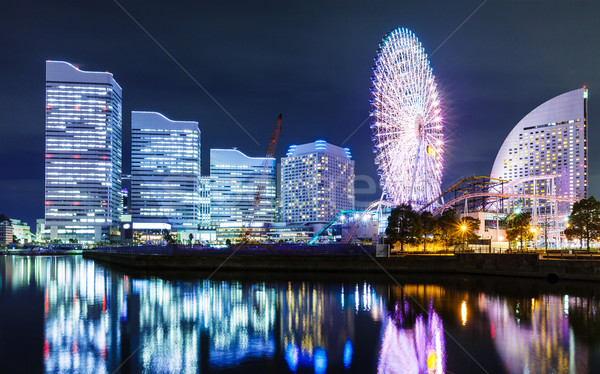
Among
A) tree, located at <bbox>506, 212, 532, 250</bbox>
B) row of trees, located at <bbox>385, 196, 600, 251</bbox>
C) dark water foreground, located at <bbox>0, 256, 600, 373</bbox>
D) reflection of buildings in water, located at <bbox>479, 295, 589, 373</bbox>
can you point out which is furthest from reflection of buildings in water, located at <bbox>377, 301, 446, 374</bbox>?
tree, located at <bbox>506, 212, 532, 250</bbox>

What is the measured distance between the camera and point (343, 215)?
499 ft

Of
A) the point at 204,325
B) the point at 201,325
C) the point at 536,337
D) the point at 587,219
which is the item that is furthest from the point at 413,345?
the point at 587,219

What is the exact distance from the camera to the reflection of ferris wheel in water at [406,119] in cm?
7188

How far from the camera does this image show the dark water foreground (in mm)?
19625

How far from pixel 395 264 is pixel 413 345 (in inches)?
1465

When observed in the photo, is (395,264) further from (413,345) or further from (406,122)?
(413,345)

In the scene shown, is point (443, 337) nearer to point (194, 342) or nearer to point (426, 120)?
point (194, 342)

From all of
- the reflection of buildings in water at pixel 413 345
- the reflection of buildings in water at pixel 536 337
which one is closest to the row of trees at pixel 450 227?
the reflection of buildings in water at pixel 536 337

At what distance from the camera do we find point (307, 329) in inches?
1043

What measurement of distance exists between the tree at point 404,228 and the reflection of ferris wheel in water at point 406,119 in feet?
14.2

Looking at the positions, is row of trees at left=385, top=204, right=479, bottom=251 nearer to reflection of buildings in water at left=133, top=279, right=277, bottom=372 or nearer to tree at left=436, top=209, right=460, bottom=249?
tree at left=436, top=209, right=460, bottom=249

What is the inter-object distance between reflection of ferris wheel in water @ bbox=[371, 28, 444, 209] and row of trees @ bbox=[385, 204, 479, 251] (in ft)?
13.5

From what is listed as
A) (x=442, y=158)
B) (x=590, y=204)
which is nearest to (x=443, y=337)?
(x=590, y=204)

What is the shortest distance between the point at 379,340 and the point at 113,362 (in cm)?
1246
